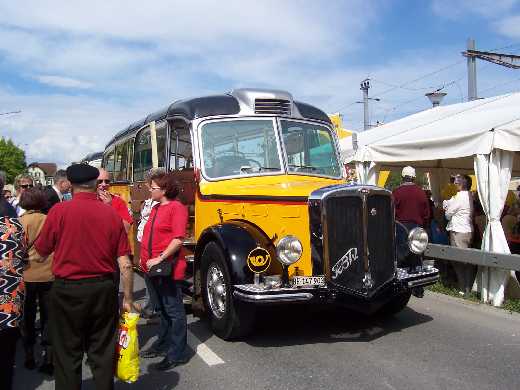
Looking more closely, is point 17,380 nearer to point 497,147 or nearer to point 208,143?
point 208,143

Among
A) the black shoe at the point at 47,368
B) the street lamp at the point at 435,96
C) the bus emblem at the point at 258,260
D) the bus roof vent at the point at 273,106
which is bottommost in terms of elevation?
the black shoe at the point at 47,368

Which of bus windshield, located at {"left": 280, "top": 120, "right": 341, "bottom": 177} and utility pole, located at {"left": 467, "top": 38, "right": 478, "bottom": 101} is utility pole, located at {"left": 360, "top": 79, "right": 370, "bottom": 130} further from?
bus windshield, located at {"left": 280, "top": 120, "right": 341, "bottom": 177}

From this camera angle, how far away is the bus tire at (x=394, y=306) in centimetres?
611

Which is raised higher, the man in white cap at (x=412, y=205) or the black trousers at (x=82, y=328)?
the man in white cap at (x=412, y=205)

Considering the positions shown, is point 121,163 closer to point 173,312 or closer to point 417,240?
point 173,312

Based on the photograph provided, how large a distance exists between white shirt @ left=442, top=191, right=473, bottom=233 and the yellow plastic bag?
5995 mm

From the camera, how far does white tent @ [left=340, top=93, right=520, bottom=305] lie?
7.06m

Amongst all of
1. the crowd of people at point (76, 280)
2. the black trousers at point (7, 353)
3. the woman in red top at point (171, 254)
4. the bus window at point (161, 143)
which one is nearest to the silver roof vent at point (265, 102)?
the bus window at point (161, 143)

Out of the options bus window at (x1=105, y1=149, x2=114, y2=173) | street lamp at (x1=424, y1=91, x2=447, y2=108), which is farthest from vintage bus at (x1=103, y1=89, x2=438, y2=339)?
street lamp at (x1=424, y1=91, x2=447, y2=108)

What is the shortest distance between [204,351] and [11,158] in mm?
88389

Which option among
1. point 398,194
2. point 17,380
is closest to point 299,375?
point 17,380

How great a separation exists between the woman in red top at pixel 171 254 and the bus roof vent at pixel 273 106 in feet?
7.28

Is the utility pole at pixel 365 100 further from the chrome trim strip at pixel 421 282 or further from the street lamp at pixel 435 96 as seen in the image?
the chrome trim strip at pixel 421 282

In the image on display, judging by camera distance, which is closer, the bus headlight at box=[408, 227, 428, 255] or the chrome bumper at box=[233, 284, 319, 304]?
the chrome bumper at box=[233, 284, 319, 304]
